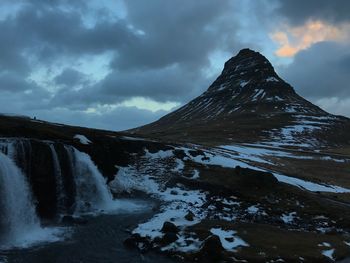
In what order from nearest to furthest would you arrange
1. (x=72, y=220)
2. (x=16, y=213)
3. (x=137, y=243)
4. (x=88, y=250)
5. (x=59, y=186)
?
(x=88, y=250) → (x=137, y=243) → (x=16, y=213) → (x=72, y=220) → (x=59, y=186)

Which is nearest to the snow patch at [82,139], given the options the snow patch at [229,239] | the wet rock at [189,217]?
the wet rock at [189,217]

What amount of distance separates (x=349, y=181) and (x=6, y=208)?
7055 centimetres

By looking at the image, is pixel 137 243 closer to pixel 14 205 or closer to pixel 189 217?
pixel 189 217

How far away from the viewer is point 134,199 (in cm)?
5766

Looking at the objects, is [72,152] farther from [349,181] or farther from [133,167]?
[349,181]

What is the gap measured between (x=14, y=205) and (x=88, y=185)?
45.8ft

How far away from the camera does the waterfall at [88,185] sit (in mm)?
52438

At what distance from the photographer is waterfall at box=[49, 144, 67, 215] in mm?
48250

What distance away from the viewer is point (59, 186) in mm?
50688

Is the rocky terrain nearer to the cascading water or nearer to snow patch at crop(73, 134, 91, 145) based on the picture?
snow patch at crop(73, 134, 91, 145)

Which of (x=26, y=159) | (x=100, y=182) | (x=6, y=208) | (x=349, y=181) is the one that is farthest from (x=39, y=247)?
(x=349, y=181)

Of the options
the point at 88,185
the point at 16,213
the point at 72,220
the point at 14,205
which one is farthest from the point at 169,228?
the point at 88,185

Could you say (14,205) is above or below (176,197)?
below

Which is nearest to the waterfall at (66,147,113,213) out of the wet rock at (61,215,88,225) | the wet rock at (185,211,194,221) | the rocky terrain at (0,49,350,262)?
the rocky terrain at (0,49,350,262)
